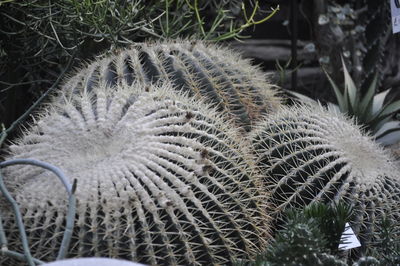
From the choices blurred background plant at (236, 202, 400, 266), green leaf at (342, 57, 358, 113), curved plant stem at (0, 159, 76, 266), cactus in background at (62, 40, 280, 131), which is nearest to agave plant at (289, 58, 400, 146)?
green leaf at (342, 57, 358, 113)

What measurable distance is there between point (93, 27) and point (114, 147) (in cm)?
102

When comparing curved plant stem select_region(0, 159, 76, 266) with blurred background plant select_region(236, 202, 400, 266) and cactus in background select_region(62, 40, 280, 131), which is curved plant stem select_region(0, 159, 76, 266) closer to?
blurred background plant select_region(236, 202, 400, 266)

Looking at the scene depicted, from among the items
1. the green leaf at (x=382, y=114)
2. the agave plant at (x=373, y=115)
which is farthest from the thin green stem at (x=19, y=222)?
the green leaf at (x=382, y=114)

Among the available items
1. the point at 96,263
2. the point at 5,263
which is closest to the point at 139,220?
the point at 5,263

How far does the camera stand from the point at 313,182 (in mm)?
2189

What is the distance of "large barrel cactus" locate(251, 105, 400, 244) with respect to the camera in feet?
7.06

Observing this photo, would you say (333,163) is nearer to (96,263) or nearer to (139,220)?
(139,220)

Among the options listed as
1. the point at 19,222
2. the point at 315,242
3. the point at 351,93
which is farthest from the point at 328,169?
the point at 351,93

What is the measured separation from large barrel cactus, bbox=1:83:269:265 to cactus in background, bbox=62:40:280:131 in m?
0.36

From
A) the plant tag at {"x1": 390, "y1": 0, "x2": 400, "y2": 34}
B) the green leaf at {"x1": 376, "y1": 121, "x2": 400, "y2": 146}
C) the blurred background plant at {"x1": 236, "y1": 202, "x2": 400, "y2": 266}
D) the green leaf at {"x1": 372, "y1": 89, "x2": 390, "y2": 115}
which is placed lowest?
the green leaf at {"x1": 376, "y1": 121, "x2": 400, "y2": 146}

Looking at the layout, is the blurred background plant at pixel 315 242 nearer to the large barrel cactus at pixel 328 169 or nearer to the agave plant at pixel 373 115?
the large barrel cactus at pixel 328 169

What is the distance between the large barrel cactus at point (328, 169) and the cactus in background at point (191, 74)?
0.25 m

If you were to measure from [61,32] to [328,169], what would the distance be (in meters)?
1.28

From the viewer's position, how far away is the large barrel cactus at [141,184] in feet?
5.51
